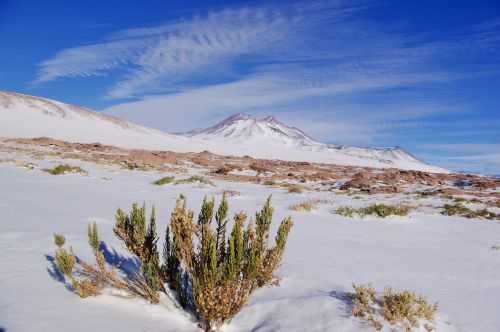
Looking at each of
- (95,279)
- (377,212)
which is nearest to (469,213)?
(377,212)

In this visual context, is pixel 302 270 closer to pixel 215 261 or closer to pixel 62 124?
pixel 215 261

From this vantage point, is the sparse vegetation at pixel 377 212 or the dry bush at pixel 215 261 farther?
the sparse vegetation at pixel 377 212

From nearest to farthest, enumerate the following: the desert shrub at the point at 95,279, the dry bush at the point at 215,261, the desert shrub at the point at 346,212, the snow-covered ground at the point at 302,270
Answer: the dry bush at the point at 215,261 → the snow-covered ground at the point at 302,270 → the desert shrub at the point at 95,279 → the desert shrub at the point at 346,212

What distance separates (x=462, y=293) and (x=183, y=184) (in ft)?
40.2

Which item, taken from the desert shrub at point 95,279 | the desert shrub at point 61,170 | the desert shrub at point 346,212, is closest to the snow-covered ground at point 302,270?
the desert shrub at point 95,279

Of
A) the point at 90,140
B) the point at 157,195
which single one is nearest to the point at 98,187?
the point at 157,195

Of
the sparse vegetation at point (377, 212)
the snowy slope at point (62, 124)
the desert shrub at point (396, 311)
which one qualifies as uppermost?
the snowy slope at point (62, 124)

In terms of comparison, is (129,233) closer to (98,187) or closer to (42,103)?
(98,187)

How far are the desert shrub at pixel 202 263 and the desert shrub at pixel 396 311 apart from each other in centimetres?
95

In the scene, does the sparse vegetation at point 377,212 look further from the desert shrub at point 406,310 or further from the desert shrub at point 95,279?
the desert shrub at point 95,279

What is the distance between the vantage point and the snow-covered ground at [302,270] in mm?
3549

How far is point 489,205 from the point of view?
1438 cm

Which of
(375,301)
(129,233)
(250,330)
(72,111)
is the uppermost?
(72,111)

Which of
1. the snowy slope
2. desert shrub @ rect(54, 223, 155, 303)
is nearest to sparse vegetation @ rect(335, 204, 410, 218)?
desert shrub @ rect(54, 223, 155, 303)
